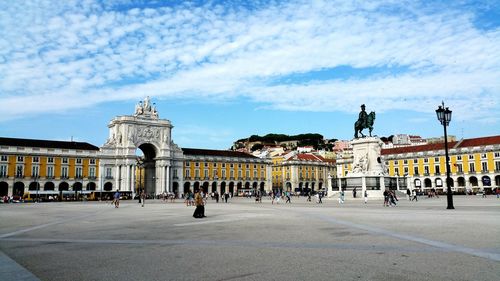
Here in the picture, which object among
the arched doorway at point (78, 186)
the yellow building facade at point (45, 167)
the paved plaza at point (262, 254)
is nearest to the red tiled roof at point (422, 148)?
the yellow building facade at point (45, 167)

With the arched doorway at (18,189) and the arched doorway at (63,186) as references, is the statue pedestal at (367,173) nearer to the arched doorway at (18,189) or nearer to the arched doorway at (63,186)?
the arched doorway at (63,186)

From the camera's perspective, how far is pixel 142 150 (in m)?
93.9

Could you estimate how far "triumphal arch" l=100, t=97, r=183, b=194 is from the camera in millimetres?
83562

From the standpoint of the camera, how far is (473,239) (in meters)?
9.98

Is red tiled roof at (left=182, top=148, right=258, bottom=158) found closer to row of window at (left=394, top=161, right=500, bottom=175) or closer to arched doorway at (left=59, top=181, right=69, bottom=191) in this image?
arched doorway at (left=59, top=181, right=69, bottom=191)

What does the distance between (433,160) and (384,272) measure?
90536 millimetres

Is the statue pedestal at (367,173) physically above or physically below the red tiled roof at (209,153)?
below

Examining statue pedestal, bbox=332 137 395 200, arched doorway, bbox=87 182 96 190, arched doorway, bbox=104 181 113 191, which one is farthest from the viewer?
arched doorway, bbox=104 181 113 191

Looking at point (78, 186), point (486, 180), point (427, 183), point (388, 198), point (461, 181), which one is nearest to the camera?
point (388, 198)

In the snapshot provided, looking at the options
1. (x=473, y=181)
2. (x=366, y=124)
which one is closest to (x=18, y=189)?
(x=366, y=124)

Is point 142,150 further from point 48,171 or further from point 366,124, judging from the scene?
point 366,124

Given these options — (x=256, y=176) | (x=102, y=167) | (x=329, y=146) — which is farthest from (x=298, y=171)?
(x=329, y=146)

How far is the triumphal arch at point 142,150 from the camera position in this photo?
8356cm

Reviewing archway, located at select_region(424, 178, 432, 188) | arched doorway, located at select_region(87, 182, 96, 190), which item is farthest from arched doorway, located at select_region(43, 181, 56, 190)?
archway, located at select_region(424, 178, 432, 188)
